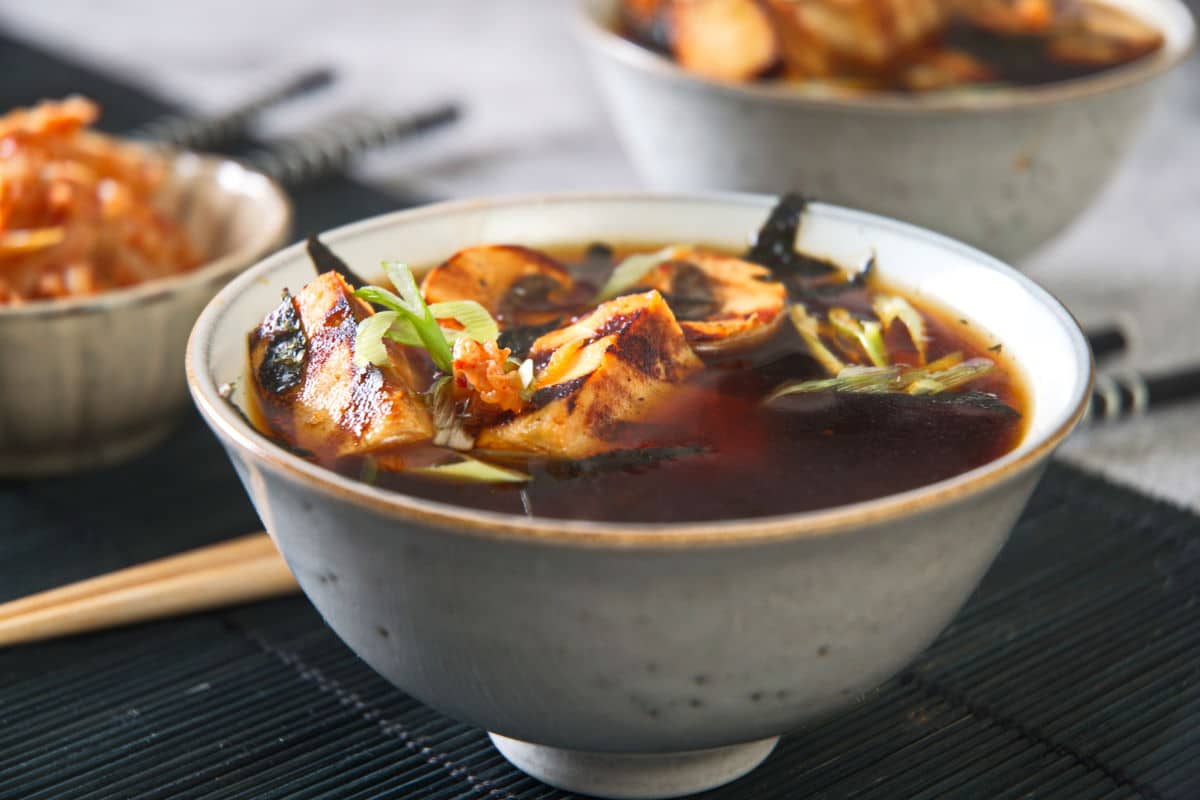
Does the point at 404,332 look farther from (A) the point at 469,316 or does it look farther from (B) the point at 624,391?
(B) the point at 624,391

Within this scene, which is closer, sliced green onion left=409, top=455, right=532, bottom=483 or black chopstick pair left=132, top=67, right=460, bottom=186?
sliced green onion left=409, top=455, right=532, bottom=483

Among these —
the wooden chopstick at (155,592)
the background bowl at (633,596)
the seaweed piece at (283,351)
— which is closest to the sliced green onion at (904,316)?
the background bowl at (633,596)

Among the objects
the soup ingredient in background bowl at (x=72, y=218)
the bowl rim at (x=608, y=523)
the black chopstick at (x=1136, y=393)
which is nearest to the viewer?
the bowl rim at (x=608, y=523)

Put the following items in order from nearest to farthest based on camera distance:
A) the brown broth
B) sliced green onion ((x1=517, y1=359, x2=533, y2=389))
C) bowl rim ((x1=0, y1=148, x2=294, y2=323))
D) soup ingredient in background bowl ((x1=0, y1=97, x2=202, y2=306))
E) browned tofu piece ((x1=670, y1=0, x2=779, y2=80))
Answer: the brown broth, sliced green onion ((x1=517, y1=359, x2=533, y2=389)), bowl rim ((x1=0, y1=148, x2=294, y2=323)), soup ingredient in background bowl ((x1=0, y1=97, x2=202, y2=306)), browned tofu piece ((x1=670, y1=0, x2=779, y2=80))

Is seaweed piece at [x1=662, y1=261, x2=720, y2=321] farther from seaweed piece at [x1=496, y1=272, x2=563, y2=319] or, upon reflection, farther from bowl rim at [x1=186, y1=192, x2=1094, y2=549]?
bowl rim at [x1=186, y1=192, x2=1094, y2=549]

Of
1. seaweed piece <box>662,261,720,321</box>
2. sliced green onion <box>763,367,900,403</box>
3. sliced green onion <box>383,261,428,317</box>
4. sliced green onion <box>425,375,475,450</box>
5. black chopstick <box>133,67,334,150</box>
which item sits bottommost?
black chopstick <box>133,67,334,150</box>

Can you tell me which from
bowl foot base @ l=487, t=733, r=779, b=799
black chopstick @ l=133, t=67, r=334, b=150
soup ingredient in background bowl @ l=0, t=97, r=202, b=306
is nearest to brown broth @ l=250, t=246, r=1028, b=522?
bowl foot base @ l=487, t=733, r=779, b=799

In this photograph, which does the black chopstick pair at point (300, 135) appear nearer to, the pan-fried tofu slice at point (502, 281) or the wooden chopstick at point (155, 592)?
the wooden chopstick at point (155, 592)

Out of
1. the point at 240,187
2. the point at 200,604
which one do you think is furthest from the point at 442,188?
the point at 200,604
